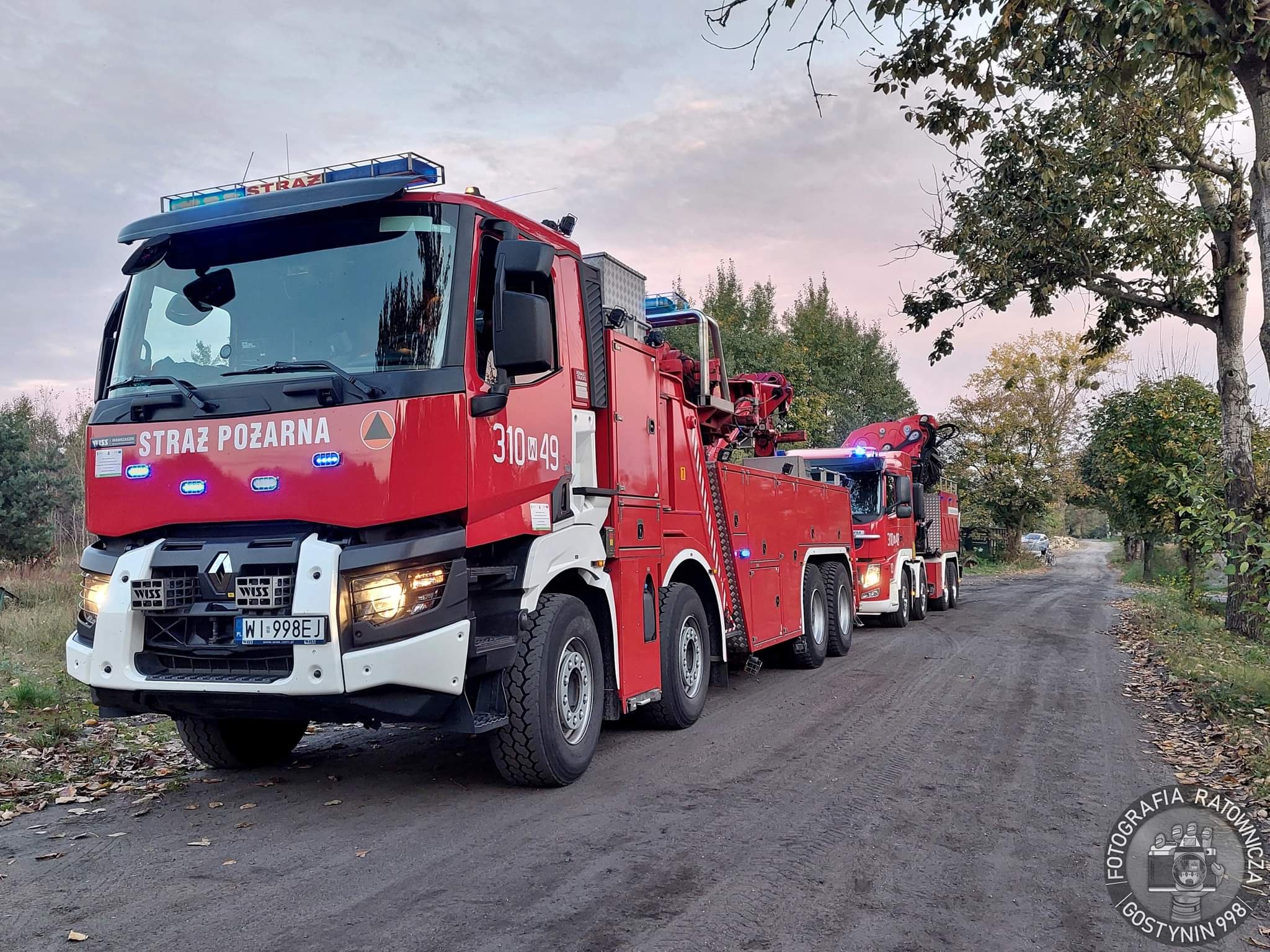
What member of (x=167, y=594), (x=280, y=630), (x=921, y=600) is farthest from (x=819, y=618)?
(x=167, y=594)

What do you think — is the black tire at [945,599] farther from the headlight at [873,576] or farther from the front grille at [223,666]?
the front grille at [223,666]

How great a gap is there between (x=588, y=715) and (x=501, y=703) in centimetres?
85

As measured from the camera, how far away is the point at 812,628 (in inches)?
436

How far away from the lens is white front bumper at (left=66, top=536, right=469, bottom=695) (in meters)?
4.62

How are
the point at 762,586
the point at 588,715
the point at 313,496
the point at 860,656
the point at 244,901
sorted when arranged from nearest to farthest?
the point at 244,901
the point at 313,496
the point at 588,715
the point at 762,586
the point at 860,656

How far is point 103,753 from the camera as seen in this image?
269 inches

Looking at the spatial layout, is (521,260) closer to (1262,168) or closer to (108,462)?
(108,462)

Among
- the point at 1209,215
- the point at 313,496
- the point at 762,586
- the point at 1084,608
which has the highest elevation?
the point at 1209,215

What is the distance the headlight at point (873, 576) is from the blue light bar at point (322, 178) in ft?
38.0

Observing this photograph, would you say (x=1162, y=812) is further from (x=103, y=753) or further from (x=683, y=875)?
(x=103, y=753)

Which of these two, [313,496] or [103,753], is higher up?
[313,496]

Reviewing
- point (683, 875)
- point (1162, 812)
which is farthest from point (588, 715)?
point (1162, 812)

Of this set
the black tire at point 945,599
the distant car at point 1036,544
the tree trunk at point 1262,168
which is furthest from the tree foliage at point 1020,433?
the tree trunk at point 1262,168

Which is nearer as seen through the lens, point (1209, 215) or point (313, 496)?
point (313, 496)
